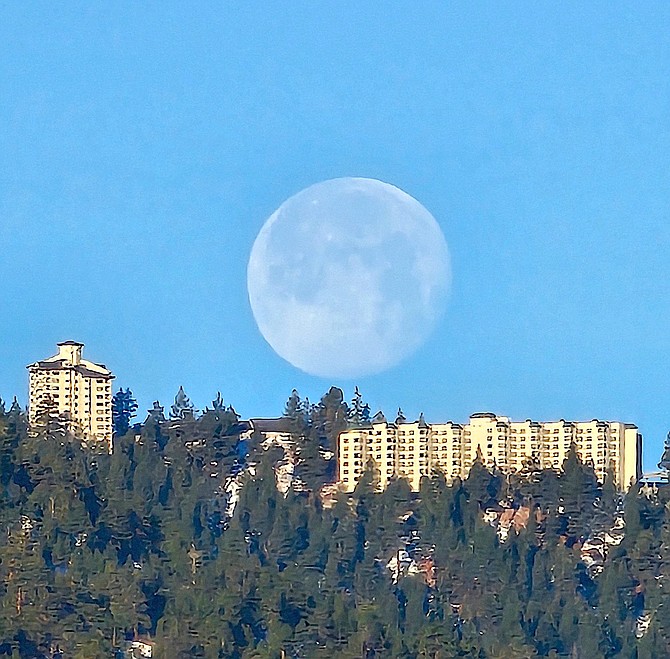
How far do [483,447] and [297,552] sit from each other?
10011 millimetres

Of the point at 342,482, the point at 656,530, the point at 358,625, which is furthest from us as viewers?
the point at 342,482

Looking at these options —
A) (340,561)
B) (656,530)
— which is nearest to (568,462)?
(656,530)

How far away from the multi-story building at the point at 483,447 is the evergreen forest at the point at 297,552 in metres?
0.87

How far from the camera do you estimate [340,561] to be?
223ft

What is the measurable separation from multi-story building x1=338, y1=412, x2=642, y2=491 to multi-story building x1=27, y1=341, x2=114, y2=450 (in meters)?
7.52

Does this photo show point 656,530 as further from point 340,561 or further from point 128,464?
point 128,464

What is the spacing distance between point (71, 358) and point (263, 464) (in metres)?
8.13

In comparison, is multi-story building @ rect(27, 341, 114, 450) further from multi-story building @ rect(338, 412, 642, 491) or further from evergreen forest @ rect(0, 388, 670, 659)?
multi-story building @ rect(338, 412, 642, 491)

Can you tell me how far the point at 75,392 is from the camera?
257 ft

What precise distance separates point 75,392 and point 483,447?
12.9m

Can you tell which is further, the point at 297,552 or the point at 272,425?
the point at 272,425

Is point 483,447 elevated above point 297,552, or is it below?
above

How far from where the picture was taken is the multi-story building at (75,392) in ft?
253

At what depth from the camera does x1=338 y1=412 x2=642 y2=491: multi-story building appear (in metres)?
75.7
